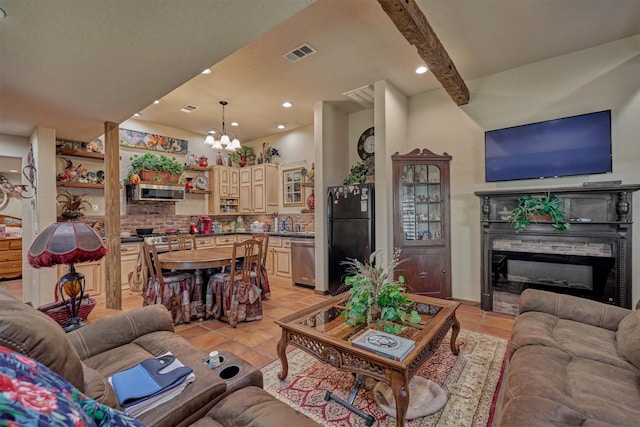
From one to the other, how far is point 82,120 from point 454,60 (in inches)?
177

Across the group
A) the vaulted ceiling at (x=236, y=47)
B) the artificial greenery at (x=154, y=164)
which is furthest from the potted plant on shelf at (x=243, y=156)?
the vaulted ceiling at (x=236, y=47)

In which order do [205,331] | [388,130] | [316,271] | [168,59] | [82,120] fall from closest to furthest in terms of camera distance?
1. [168,59]
2. [205,331]
3. [82,120]
4. [388,130]
5. [316,271]

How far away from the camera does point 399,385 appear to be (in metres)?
1.50

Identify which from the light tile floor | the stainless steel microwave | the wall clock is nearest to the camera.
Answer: the light tile floor

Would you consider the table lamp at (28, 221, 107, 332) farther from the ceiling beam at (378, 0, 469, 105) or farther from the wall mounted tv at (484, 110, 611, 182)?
the wall mounted tv at (484, 110, 611, 182)

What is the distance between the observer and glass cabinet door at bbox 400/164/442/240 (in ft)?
12.9

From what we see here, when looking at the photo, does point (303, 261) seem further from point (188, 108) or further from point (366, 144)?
point (188, 108)

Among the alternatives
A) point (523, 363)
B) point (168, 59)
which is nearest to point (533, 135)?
point (523, 363)

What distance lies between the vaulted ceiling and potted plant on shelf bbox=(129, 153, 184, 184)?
1093mm

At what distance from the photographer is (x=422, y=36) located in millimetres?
2453

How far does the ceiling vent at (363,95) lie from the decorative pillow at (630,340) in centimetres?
356

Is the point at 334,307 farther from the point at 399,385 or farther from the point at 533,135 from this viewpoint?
the point at 533,135

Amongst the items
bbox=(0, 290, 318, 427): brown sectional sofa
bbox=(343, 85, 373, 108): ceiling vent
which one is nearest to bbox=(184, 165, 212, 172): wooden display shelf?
bbox=(343, 85, 373, 108): ceiling vent

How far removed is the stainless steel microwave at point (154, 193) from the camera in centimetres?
498
